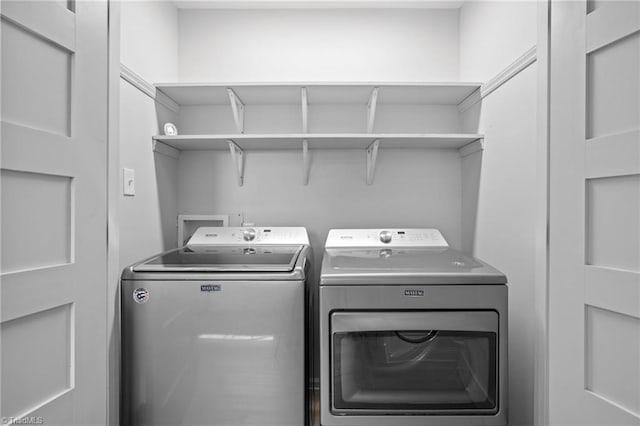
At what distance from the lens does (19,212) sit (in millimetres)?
955

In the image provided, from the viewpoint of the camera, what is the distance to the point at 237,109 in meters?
2.25

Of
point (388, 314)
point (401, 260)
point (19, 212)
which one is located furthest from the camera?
point (401, 260)

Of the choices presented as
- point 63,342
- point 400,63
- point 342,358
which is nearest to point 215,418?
point 342,358

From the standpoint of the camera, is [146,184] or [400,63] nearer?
[146,184]

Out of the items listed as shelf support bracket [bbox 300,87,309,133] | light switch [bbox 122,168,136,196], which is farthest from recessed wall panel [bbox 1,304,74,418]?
shelf support bracket [bbox 300,87,309,133]

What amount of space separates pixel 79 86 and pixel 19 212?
0.45 metres

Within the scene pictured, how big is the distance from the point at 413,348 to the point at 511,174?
3.01 ft

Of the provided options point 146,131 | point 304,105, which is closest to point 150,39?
point 146,131

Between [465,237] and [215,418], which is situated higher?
[465,237]

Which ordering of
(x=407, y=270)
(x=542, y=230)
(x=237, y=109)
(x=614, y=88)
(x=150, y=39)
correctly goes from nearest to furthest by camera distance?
1. (x=614, y=88)
2. (x=542, y=230)
3. (x=407, y=270)
4. (x=150, y=39)
5. (x=237, y=109)

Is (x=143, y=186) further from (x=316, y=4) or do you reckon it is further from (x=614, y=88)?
(x=614, y=88)

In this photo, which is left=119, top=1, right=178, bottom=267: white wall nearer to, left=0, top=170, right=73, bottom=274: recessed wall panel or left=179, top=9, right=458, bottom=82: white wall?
left=179, top=9, right=458, bottom=82: white wall

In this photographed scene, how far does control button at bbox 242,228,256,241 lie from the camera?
2.17 meters

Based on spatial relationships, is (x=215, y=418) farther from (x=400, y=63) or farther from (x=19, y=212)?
(x=400, y=63)
